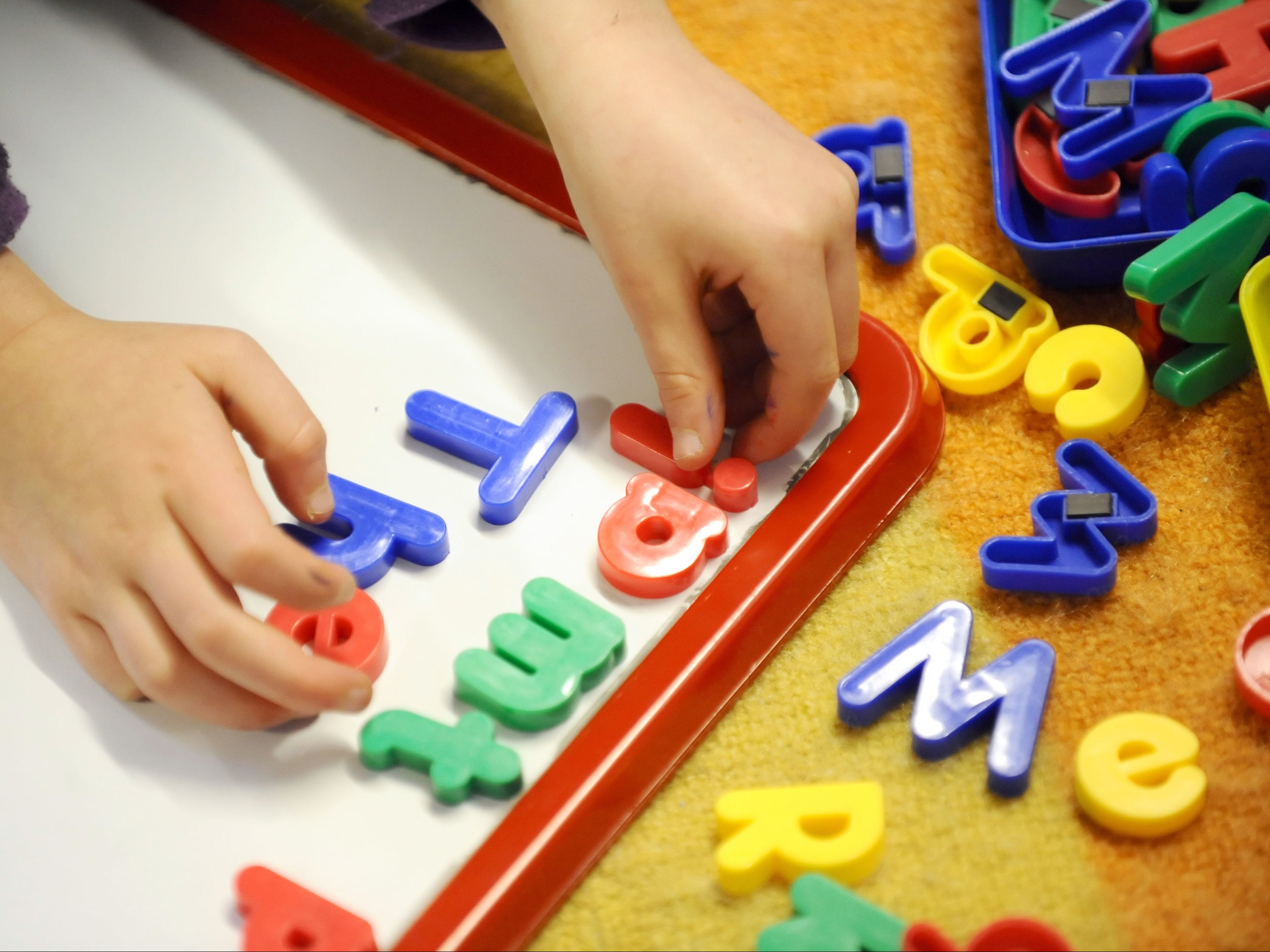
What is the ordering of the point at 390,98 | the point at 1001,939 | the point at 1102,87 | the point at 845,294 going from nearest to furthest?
the point at 1001,939, the point at 845,294, the point at 1102,87, the point at 390,98

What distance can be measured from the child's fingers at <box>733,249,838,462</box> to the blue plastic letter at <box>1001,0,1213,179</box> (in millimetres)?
223

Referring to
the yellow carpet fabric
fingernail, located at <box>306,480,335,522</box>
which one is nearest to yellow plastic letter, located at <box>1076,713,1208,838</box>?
the yellow carpet fabric

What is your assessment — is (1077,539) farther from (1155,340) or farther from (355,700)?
(355,700)

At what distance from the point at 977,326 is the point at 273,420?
384 mm

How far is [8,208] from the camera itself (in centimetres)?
66

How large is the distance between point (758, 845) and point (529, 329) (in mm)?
320

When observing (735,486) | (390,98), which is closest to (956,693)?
(735,486)

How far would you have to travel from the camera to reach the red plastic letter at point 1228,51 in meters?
0.67

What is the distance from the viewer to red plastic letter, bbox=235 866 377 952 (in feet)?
1.59

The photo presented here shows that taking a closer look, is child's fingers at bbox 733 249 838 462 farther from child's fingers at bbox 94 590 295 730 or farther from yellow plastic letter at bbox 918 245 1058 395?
child's fingers at bbox 94 590 295 730

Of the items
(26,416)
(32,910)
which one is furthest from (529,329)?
(32,910)

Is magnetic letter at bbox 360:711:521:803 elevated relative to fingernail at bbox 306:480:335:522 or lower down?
lower down

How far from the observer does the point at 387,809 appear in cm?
52

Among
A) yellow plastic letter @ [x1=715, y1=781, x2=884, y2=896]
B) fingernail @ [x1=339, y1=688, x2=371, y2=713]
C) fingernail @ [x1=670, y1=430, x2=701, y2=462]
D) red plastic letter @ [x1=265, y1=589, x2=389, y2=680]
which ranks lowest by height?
red plastic letter @ [x1=265, y1=589, x2=389, y2=680]
